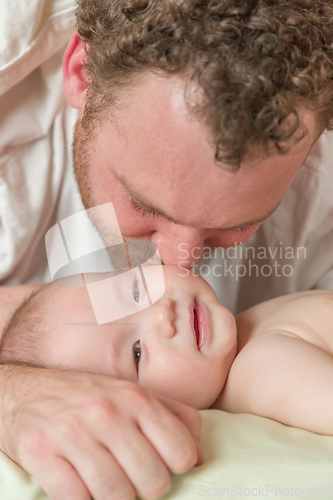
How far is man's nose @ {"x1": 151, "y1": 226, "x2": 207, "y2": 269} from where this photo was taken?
0.85 metres

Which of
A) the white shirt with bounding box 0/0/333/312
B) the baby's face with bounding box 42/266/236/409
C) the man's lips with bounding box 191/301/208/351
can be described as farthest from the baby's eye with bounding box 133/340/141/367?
the white shirt with bounding box 0/0/333/312

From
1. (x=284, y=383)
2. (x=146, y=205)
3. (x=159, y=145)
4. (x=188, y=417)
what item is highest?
(x=159, y=145)

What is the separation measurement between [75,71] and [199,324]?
633 millimetres

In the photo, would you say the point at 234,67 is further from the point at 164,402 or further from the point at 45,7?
the point at 45,7

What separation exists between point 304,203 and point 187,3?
2.18 ft

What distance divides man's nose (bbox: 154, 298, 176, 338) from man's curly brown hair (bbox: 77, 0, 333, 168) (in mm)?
288

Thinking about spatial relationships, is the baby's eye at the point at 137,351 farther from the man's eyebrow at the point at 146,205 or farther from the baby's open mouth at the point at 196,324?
the man's eyebrow at the point at 146,205

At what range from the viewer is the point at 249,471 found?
53cm

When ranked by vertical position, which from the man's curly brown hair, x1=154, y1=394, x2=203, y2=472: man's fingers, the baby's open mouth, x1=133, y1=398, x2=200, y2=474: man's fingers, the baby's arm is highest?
the man's curly brown hair

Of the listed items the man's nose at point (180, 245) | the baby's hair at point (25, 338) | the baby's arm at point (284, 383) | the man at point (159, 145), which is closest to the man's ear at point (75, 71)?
the man at point (159, 145)

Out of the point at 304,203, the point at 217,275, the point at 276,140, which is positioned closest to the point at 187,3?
the point at 276,140

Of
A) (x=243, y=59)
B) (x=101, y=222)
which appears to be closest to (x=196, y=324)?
(x=101, y=222)

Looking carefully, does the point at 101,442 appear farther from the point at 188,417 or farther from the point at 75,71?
the point at 75,71

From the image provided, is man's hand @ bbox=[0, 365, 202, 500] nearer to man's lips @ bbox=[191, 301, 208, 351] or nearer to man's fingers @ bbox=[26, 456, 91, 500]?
man's fingers @ bbox=[26, 456, 91, 500]
